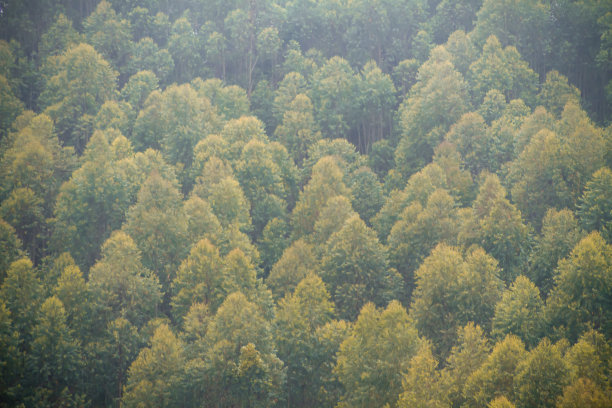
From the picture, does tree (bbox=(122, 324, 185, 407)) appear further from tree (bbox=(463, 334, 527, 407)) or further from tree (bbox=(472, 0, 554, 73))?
tree (bbox=(472, 0, 554, 73))

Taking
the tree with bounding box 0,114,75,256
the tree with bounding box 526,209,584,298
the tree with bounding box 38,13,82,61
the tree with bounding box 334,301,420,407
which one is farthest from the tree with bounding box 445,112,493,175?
the tree with bounding box 38,13,82,61

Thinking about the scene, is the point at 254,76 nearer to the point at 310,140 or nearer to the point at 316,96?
the point at 316,96

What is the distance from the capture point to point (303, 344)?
6294cm

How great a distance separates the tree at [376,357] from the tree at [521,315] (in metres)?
7.62

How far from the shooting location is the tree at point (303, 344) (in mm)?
62594

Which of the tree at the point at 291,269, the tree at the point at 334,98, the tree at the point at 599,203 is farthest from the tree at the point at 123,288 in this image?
the tree at the point at 334,98

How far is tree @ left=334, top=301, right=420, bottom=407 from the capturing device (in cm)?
5566

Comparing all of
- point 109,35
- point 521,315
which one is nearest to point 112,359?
point 521,315

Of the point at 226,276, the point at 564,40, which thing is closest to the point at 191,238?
the point at 226,276

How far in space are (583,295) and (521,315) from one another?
5469 mm

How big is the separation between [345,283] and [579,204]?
2824cm

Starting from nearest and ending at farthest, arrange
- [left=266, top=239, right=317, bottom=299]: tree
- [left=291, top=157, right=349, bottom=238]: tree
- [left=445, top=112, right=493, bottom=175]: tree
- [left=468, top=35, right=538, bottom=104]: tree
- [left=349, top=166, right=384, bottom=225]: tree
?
[left=266, top=239, right=317, bottom=299]: tree, [left=291, top=157, right=349, bottom=238]: tree, [left=445, top=112, right=493, bottom=175]: tree, [left=349, top=166, right=384, bottom=225]: tree, [left=468, top=35, right=538, bottom=104]: tree

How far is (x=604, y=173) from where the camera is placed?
6662 centimetres

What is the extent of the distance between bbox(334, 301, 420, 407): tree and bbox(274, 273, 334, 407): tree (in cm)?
400
